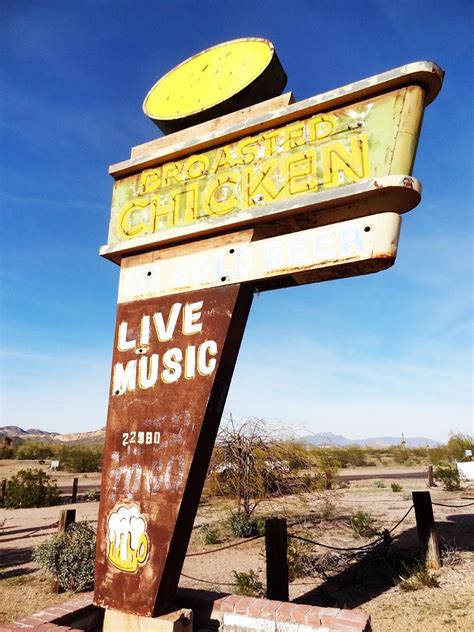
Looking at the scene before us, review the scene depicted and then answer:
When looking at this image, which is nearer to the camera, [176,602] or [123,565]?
[123,565]

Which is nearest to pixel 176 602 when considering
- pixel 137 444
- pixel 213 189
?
pixel 137 444

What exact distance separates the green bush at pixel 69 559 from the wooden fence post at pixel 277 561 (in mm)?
3878

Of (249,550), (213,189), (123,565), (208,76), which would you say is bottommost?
(249,550)

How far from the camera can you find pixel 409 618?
18.0ft

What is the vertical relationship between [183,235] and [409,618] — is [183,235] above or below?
above

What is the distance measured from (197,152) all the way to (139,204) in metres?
0.86

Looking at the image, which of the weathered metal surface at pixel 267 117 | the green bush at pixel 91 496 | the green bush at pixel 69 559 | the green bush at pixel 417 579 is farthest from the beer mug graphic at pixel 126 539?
the green bush at pixel 91 496

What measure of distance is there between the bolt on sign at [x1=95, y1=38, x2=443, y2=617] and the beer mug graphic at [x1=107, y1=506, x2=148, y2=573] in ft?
0.04

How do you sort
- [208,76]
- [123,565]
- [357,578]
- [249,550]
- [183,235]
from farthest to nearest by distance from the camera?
[249,550]
[357,578]
[208,76]
[183,235]
[123,565]

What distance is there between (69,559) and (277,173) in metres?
6.87

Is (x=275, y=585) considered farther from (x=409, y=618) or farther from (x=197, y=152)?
(x=197, y=152)

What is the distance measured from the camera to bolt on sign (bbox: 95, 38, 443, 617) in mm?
3664

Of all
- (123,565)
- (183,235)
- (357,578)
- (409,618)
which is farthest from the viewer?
(357,578)

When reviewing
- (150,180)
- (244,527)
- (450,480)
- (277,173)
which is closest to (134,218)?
(150,180)
